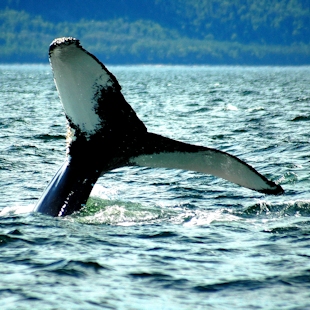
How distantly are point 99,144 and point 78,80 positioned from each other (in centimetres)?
96

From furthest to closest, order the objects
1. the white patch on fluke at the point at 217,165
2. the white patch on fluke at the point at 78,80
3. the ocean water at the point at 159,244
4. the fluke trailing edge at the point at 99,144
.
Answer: the white patch on fluke at the point at 217,165, the fluke trailing edge at the point at 99,144, the white patch on fluke at the point at 78,80, the ocean water at the point at 159,244

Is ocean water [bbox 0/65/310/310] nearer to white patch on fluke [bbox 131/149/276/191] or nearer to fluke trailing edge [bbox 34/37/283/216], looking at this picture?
fluke trailing edge [bbox 34/37/283/216]

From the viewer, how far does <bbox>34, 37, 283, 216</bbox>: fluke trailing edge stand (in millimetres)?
6301

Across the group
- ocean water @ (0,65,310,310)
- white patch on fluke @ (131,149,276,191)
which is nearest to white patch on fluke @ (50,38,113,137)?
white patch on fluke @ (131,149,276,191)

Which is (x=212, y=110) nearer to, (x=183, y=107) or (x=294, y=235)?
(x=183, y=107)

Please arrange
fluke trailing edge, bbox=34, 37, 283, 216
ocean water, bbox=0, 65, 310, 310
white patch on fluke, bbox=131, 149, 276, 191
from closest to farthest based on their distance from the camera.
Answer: ocean water, bbox=0, 65, 310, 310 < fluke trailing edge, bbox=34, 37, 283, 216 < white patch on fluke, bbox=131, 149, 276, 191

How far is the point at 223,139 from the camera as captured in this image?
17.2m

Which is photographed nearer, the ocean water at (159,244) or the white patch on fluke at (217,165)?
the ocean water at (159,244)

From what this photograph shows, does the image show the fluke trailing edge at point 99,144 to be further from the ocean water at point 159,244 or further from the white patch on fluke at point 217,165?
the ocean water at point 159,244

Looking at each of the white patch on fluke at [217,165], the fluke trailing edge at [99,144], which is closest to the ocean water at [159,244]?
the fluke trailing edge at [99,144]

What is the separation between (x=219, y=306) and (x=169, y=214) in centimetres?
333

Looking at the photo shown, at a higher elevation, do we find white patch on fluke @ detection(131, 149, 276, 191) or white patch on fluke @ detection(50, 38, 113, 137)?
white patch on fluke @ detection(50, 38, 113, 137)

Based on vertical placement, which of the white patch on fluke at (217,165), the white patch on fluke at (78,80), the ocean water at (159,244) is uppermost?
the white patch on fluke at (78,80)

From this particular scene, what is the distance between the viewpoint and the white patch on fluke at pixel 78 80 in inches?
241
